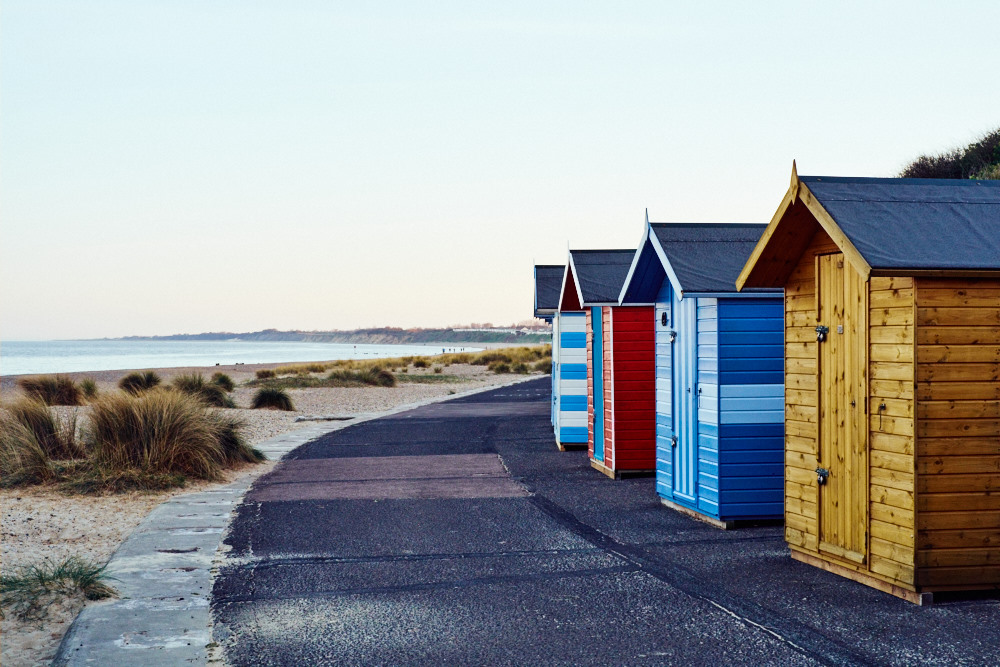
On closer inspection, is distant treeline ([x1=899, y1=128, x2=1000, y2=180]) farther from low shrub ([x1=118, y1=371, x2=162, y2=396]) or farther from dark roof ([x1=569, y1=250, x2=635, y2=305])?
low shrub ([x1=118, y1=371, x2=162, y2=396])

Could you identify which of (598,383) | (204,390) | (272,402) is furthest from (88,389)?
(598,383)

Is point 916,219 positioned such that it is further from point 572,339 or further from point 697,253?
point 572,339

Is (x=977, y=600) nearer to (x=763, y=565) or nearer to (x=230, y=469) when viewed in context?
(x=763, y=565)

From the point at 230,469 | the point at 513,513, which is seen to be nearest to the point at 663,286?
the point at 513,513

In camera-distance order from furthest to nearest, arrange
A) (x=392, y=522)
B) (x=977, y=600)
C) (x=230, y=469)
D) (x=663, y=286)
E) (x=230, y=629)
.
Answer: (x=230, y=469), (x=663, y=286), (x=392, y=522), (x=977, y=600), (x=230, y=629)

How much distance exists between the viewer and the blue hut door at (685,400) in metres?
9.40

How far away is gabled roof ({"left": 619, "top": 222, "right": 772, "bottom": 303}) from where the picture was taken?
9.15 m

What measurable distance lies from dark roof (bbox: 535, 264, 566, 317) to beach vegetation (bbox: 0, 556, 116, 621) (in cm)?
1264

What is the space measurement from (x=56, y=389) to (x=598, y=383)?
17.2m

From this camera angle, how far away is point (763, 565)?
7293mm

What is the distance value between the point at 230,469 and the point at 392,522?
4.66 meters

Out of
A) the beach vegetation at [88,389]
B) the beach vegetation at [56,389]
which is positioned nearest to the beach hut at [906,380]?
the beach vegetation at [88,389]

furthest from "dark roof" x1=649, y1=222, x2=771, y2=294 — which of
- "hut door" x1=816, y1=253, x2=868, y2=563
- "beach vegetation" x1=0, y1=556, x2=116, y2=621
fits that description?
"beach vegetation" x1=0, y1=556, x2=116, y2=621

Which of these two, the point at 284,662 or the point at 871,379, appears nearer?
the point at 284,662
